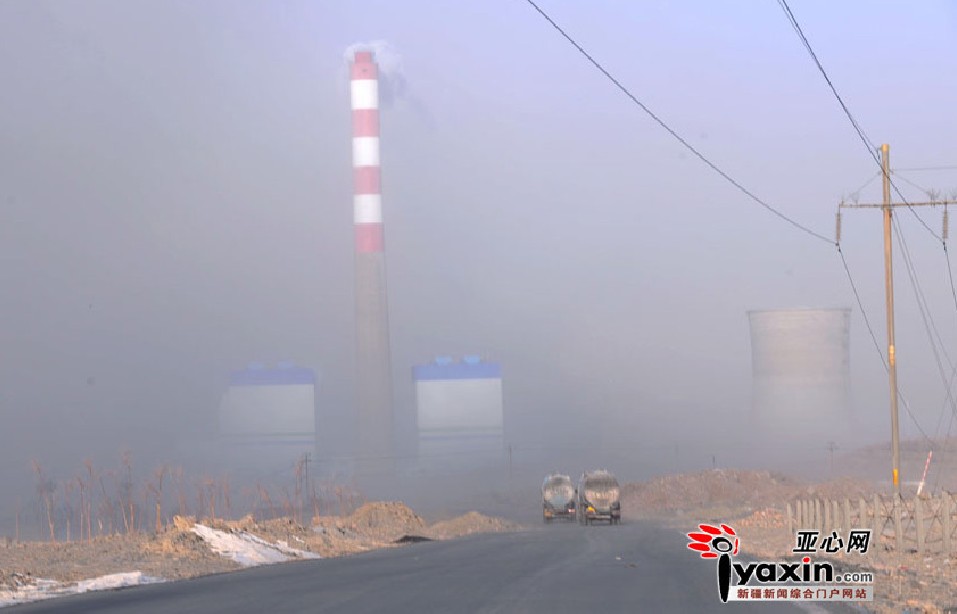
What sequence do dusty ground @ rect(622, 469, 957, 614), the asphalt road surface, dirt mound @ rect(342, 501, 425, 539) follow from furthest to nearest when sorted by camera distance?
dirt mound @ rect(342, 501, 425, 539)
dusty ground @ rect(622, 469, 957, 614)
the asphalt road surface

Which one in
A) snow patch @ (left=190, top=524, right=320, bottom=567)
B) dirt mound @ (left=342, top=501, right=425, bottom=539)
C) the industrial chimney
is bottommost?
dirt mound @ (left=342, top=501, right=425, bottom=539)

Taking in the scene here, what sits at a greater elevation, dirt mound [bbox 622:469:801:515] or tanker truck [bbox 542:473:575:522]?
tanker truck [bbox 542:473:575:522]

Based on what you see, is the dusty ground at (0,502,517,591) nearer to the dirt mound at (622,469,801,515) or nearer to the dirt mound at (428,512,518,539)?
the dirt mound at (428,512,518,539)

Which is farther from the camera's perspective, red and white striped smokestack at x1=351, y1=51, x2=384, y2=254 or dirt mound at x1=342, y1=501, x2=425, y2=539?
red and white striped smokestack at x1=351, y1=51, x2=384, y2=254

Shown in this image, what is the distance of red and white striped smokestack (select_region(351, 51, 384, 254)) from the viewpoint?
165 feet

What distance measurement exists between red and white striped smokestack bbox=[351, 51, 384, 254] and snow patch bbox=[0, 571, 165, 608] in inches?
1425

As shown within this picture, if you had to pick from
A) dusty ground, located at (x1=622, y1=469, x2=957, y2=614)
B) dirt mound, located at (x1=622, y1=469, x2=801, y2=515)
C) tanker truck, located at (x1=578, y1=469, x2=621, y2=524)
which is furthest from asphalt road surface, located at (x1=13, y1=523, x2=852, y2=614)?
dirt mound, located at (x1=622, y1=469, x2=801, y2=515)

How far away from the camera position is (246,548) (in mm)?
19406

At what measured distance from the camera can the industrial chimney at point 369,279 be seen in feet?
165

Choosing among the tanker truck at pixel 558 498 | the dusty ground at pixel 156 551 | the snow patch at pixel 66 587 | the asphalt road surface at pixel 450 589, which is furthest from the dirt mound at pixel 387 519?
the snow patch at pixel 66 587

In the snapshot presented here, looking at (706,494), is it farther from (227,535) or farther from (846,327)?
(227,535)

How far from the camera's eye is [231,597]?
11305mm

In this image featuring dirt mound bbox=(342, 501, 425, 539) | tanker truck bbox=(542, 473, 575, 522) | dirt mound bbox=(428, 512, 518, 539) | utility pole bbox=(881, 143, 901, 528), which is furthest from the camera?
tanker truck bbox=(542, 473, 575, 522)

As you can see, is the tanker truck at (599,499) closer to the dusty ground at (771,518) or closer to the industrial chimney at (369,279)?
the dusty ground at (771,518)
